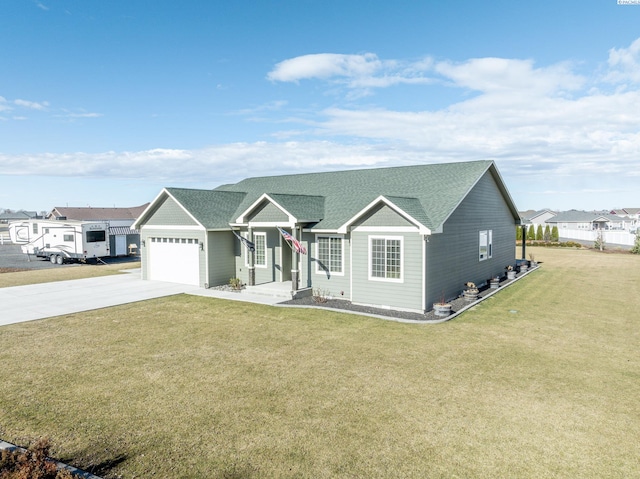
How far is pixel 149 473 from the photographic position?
596 cm

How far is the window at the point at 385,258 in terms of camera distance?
628 inches

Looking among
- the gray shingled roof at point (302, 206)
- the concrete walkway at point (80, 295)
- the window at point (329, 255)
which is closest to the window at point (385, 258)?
the window at point (329, 255)

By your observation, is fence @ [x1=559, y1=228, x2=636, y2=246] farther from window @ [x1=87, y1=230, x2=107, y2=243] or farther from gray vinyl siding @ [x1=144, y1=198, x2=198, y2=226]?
window @ [x1=87, y1=230, x2=107, y2=243]

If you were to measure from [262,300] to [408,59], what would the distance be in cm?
1469

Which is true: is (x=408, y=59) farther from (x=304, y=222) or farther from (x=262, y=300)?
(x=262, y=300)

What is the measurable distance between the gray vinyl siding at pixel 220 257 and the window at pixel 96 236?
16272mm

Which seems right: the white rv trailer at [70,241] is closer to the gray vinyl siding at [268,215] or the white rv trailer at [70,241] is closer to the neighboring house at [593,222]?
the gray vinyl siding at [268,215]

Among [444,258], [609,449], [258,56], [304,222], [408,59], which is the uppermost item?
[258,56]

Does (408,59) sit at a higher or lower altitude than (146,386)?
higher

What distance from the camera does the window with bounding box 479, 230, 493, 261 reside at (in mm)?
21547

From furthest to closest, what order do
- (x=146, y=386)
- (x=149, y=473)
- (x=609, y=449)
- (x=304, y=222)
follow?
1. (x=304, y=222)
2. (x=146, y=386)
3. (x=609, y=449)
4. (x=149, y=473)

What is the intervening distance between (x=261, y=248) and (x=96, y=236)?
18670mm

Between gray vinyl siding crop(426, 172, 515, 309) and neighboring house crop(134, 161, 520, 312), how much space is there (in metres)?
0.06

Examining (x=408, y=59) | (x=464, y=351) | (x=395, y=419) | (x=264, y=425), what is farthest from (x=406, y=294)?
(x=408, y=59)
